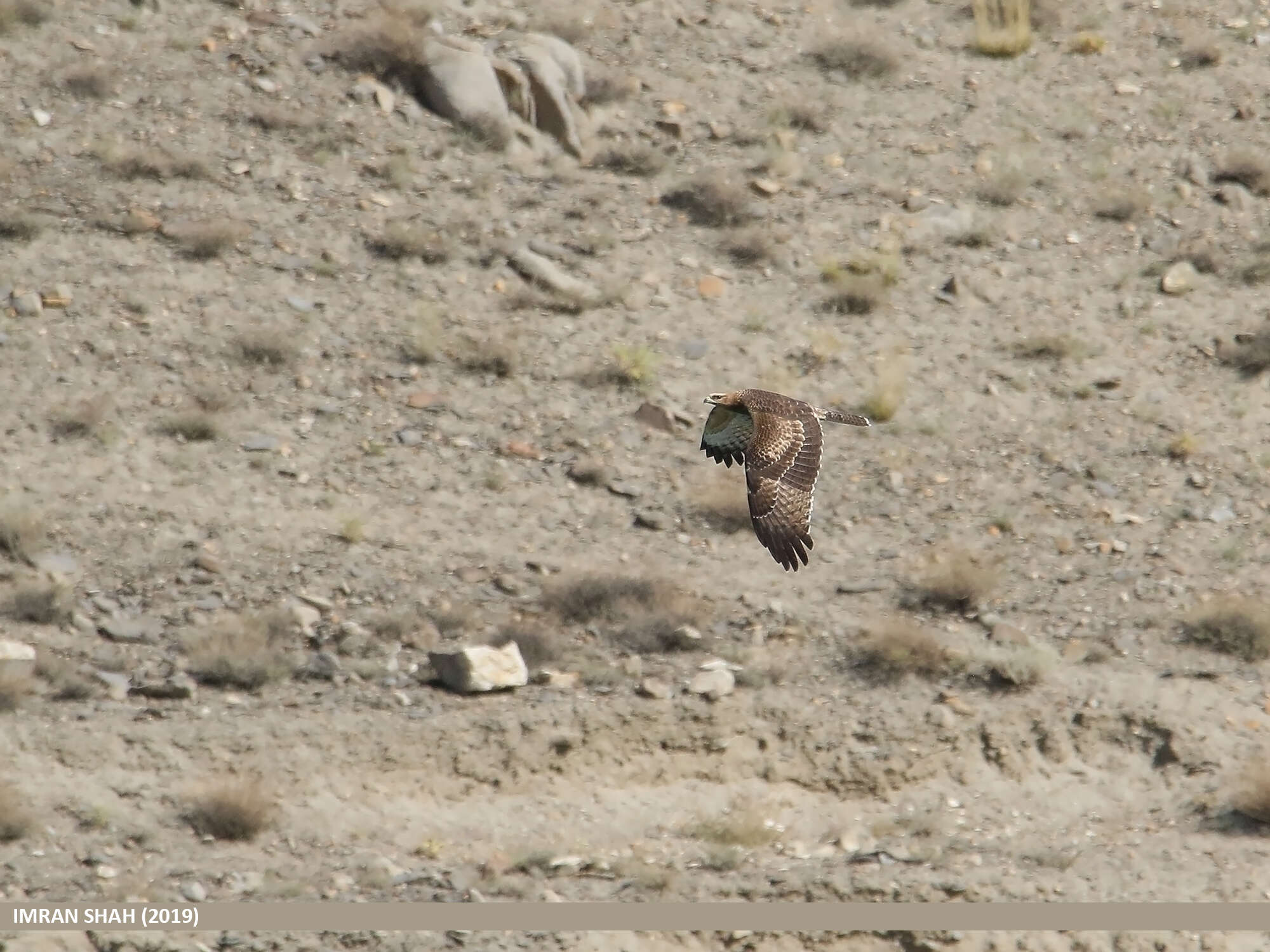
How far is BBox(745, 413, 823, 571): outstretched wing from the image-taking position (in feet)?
31.1

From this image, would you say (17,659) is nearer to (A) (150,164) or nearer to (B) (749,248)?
(A) (150,164)

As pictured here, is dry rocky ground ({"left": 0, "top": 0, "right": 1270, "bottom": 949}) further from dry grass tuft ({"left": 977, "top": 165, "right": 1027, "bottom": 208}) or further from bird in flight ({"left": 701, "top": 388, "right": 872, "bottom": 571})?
bird in flight ({"left": 701, "top": 388, "right": 872, "bottom": 571})

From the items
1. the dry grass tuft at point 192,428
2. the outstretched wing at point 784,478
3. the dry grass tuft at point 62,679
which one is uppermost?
the outstretched wing at point 784,478

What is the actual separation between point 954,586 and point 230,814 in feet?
18.8

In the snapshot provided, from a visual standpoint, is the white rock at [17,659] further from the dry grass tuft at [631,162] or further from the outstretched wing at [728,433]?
the dry grass tuft at [631,162]

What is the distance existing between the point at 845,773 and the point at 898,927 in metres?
1.64

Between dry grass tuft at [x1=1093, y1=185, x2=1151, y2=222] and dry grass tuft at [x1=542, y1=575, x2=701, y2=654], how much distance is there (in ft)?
23.8

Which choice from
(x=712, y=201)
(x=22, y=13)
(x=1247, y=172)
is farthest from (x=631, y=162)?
(x=1247, y=172)

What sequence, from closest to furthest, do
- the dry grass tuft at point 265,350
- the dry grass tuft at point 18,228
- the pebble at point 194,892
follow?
the pebble at point 194,892, the dry grass tuft at point 265,350, the dry grass tuft at point 18,228

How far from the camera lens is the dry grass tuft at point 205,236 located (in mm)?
16047

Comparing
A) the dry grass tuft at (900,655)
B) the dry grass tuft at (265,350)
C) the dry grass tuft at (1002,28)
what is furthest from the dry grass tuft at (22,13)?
the dry grass tuft at (900,655)

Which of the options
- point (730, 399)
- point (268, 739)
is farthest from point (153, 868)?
point (730, 399)

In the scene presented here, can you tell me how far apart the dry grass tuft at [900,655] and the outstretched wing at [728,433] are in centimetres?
346

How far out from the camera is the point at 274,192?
1684 cm
